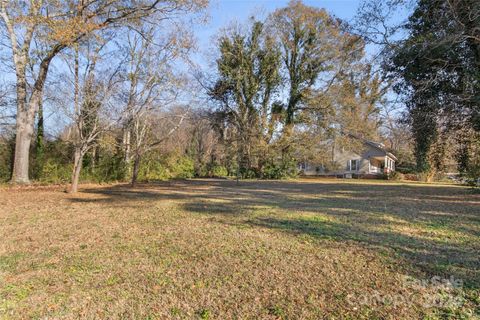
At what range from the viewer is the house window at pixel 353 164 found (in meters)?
31.0

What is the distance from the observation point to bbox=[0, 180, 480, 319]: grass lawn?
2467mm

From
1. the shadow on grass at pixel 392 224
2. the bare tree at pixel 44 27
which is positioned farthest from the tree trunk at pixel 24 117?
the shadow on grass at pixel 392 224

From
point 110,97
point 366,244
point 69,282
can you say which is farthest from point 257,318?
point 110,97

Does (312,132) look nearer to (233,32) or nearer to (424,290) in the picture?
(233,32)

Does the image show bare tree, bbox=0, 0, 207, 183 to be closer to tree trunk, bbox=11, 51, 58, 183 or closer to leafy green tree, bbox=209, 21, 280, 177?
tree trunk, bbox=11, 51, 58, 183

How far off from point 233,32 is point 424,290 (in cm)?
2234

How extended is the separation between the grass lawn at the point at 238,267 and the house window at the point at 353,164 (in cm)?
2577

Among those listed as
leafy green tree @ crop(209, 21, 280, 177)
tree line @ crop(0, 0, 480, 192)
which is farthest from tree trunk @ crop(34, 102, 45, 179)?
leafy green tree @ crop(209, 21, 280, 177)

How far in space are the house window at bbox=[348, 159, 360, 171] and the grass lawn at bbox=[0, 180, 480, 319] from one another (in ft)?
84.6

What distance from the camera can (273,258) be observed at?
3559 mm

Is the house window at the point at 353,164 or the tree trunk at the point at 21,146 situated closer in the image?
the tree trunk at the point at 21,146

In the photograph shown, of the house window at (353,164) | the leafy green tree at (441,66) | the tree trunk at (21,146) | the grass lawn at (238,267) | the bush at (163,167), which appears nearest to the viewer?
the grass lawn at (238,267)

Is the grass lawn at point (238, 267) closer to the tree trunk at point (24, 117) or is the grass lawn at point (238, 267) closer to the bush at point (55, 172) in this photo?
the tree trunk at point (24, 117)

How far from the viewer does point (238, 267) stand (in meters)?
3.30
